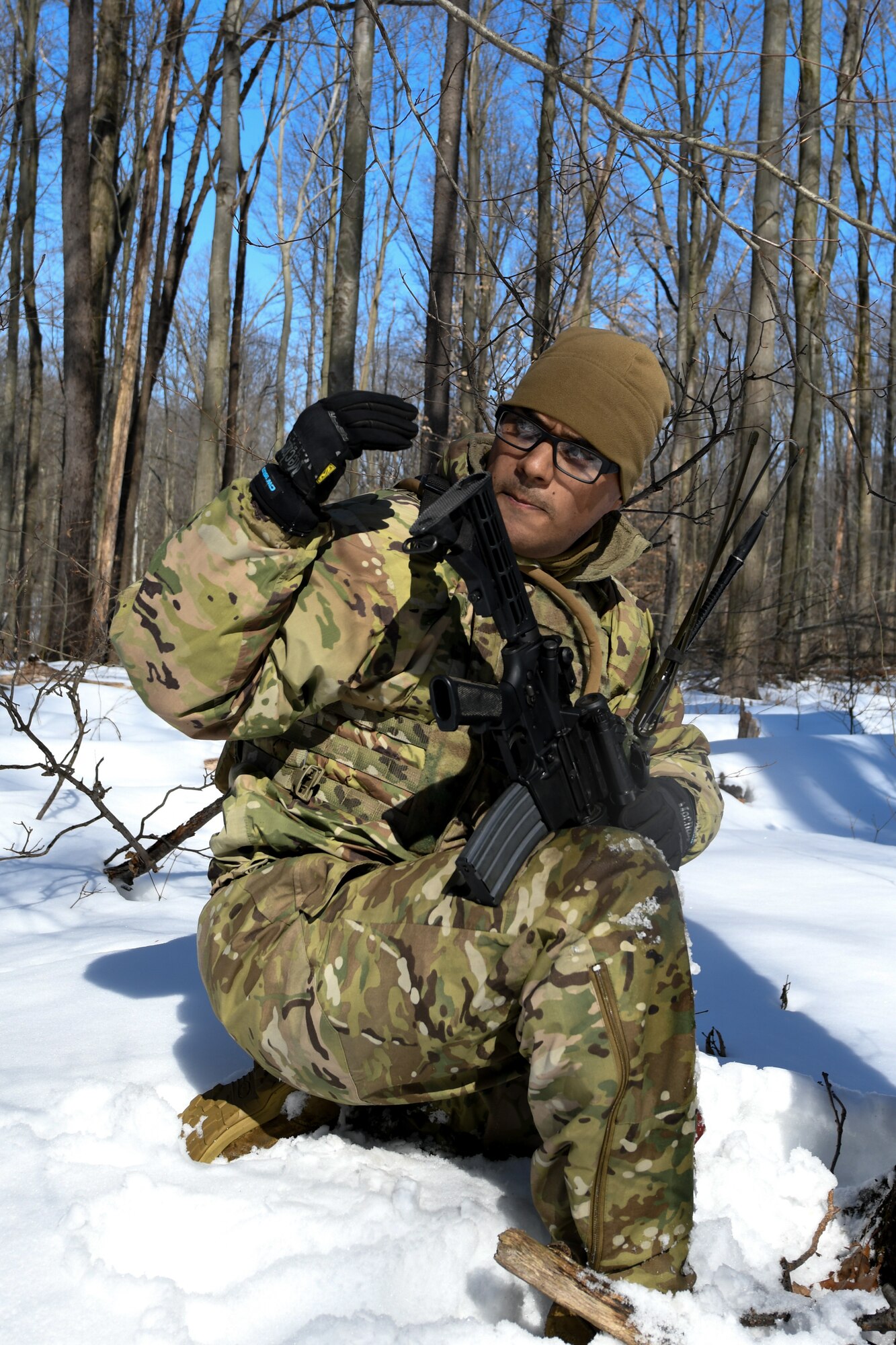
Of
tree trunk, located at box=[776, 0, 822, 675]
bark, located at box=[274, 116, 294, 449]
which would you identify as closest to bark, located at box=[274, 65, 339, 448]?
bark, located at box=[274, 116, 294, 449]

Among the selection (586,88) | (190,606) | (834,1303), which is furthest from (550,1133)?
(586,88)

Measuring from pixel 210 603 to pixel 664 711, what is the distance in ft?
3.50

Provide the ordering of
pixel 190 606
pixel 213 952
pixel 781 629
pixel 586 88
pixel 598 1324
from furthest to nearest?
pixel 781 629 < pixel 586 88 < pixel 213 952 < pixel 190 606 < pixel 598 1324

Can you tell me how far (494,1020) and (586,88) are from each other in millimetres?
2036

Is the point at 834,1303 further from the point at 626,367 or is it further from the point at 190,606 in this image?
the point at 626,367

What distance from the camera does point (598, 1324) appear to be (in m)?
1.31

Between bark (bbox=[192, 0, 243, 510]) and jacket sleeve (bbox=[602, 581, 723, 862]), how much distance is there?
763 centimetres

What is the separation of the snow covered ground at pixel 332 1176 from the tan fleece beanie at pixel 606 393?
4.24ft

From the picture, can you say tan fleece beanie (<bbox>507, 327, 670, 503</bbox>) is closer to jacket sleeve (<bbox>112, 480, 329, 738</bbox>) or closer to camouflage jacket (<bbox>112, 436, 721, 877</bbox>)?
camouflage jacket (<bbox>112, 436, 721, 877</bbox>)

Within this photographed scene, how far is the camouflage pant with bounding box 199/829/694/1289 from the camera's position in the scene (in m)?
1.39

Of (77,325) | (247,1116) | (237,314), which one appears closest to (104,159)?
(77,325)

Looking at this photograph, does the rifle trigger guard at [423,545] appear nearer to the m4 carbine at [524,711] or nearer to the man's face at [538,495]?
the m4 carbine at [524,711]

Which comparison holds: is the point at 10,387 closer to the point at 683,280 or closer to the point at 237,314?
the point at 237,314

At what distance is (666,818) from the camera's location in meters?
1.81
